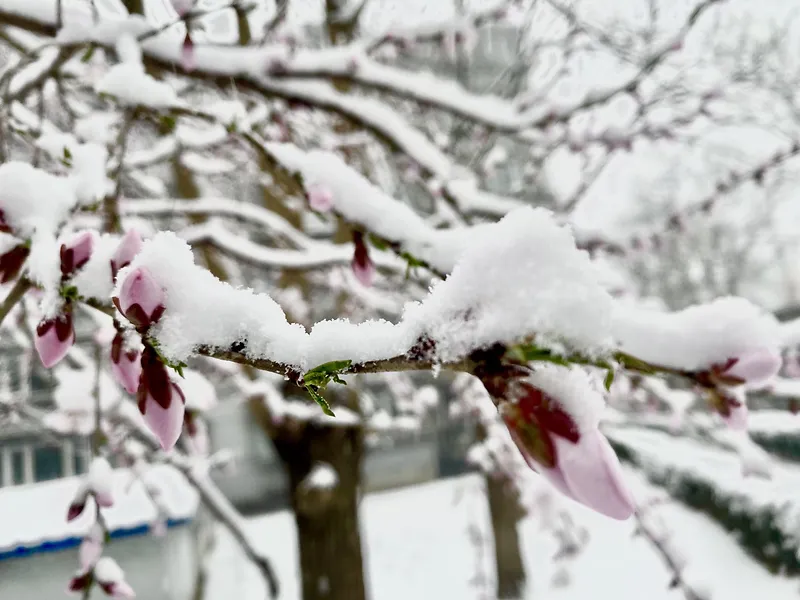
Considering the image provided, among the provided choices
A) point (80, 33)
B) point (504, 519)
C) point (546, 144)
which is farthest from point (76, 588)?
point (504, 519)

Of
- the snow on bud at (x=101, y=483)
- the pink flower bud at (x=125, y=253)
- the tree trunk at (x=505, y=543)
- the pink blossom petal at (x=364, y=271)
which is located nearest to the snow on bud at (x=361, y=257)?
the pink blossom petal at (x=364, y=271)

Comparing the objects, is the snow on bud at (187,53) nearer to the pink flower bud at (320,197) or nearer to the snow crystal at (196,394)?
the pink flower bud at (320,197)

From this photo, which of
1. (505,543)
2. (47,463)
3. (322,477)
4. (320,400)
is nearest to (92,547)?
(320,400)

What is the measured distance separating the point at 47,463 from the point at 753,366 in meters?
3.78

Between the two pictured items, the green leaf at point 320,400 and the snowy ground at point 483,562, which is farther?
the snowy ground at point 483,562

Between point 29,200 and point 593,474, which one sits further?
point 29,200

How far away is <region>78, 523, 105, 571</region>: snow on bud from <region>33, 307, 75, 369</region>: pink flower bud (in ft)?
2.58

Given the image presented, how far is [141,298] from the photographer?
1.68 feet

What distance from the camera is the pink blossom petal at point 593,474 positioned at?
451 mm

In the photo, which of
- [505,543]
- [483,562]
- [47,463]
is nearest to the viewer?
[47,463]

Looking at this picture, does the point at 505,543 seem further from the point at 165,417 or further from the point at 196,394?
the point at 165,417

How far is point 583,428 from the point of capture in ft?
1.50

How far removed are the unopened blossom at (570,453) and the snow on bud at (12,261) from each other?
70 centimetres

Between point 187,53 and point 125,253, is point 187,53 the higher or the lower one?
the higher one
